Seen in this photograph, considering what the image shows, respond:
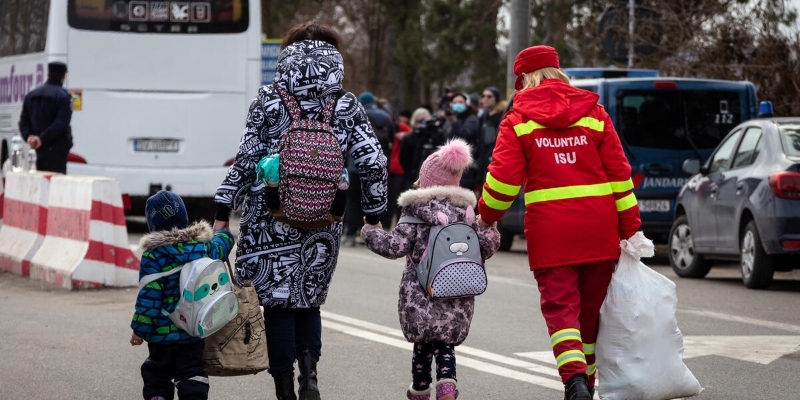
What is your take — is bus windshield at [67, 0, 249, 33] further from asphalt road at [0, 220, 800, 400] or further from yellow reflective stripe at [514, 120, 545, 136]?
yellow reflective stripe at [514, 120, 545, 136]

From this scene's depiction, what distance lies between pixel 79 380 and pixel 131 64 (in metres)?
11.1

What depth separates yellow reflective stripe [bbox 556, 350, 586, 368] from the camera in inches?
253

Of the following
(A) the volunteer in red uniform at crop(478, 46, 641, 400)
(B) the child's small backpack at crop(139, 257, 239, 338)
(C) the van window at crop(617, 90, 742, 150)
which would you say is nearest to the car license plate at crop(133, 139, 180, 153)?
(C) the van window at crop(617, 90, 742, 150)

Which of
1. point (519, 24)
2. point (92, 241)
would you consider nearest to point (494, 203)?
point (92, 241)

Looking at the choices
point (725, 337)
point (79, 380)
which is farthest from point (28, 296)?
point (725, 337)

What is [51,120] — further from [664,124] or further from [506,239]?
[664,124]

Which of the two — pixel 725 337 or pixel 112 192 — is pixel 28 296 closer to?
pixel 112 192

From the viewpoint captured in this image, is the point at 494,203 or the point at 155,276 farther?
the point at 494,203

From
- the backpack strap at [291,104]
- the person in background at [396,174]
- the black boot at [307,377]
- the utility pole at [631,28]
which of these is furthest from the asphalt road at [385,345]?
the utility pole at [631,28]

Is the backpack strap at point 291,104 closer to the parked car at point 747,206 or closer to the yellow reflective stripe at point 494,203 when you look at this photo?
the yellow reflective stripe at point 494,203

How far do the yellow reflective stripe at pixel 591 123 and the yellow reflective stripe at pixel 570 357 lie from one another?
1.00m

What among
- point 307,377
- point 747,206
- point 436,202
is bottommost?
point 307,377

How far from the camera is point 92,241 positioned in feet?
40.9

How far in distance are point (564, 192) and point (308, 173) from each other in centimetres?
115
